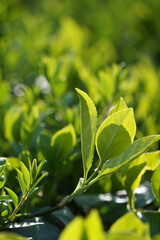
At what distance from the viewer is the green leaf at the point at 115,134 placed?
2.92 ft

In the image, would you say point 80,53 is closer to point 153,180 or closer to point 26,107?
point 26,107

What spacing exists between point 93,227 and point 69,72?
4.62 ft

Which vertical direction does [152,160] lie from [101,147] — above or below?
below

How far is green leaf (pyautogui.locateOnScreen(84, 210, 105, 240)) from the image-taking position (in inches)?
23.0

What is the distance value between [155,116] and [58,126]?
0.53 metres

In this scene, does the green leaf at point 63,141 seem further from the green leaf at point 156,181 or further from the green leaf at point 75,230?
the green leaf at point 75,230

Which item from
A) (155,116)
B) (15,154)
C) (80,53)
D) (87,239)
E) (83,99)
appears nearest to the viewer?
(87,239)

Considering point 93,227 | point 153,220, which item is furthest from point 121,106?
point 93,227

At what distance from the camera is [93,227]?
0.60 meters

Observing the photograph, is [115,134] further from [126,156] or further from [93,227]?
[93,227]

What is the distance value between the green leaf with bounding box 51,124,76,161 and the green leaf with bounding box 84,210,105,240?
59 centimetres

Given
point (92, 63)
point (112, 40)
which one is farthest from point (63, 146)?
point (112, 40)

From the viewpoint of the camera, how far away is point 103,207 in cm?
121

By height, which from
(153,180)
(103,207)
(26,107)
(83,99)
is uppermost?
(83,99)
